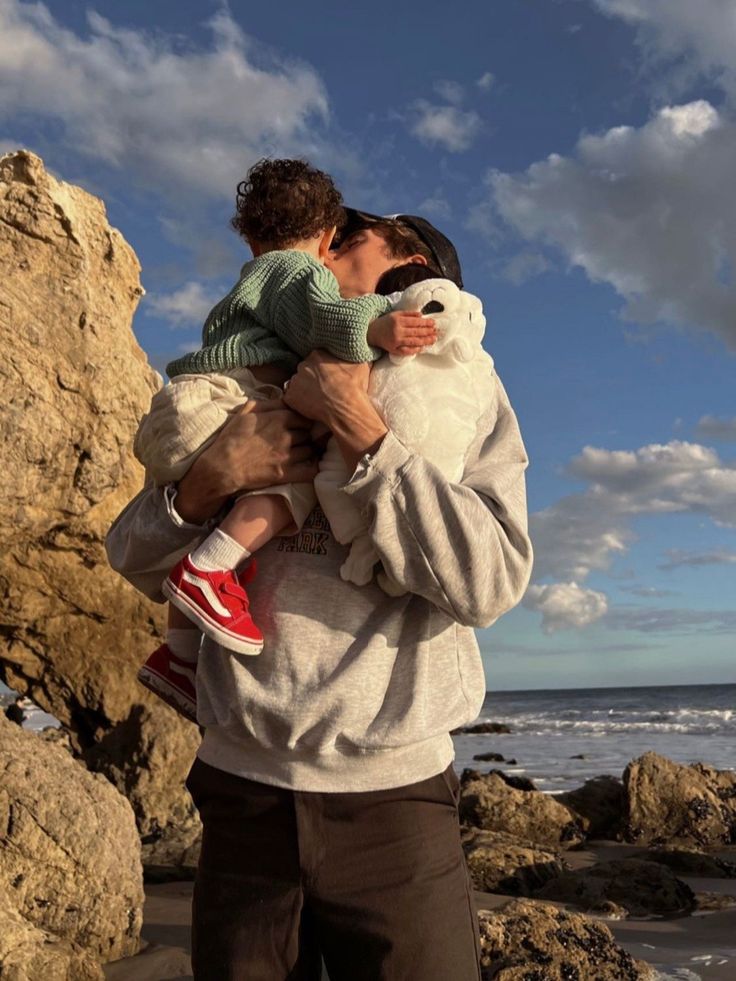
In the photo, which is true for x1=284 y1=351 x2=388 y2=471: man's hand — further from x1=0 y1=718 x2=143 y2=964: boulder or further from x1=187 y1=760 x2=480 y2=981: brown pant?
x1=0 y1=718 x2=143 y2=964: boulder

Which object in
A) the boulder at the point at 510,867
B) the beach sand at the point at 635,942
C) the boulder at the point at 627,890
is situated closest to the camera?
the beach sand at the point at 635,942

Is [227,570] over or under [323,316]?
under

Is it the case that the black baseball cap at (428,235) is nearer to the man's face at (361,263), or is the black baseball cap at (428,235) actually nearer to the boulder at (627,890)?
the man's face at (361,263)

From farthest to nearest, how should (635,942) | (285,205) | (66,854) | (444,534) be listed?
1. (635,942)
2. (66,854)
3. (285,205)
4. (444,534)

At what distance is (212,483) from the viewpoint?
6.59 ft

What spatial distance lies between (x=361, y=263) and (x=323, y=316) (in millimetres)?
466

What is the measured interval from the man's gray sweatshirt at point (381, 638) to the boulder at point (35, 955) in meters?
2.39

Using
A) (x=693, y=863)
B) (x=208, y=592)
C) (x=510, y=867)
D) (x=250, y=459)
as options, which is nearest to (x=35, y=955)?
(x=208, y=592)

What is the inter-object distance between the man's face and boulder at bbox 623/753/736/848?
8.69m

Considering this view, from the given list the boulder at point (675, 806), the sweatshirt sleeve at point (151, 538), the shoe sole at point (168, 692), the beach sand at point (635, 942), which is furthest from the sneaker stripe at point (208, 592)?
the boulder at point (675, 806)

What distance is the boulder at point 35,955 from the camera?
3.66m

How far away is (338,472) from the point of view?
1.91m

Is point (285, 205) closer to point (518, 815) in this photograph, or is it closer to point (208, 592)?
point (208, 592)

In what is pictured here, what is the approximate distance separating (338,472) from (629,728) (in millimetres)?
27363
